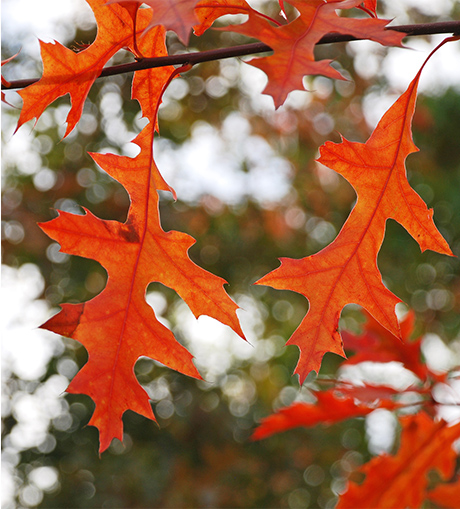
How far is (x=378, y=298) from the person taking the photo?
759 mm

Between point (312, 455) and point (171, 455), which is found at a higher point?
point (171, 455)

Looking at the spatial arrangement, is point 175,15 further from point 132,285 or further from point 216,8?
point 132,285

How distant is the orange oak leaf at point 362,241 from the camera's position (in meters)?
0.72

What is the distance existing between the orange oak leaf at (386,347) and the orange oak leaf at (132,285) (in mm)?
686

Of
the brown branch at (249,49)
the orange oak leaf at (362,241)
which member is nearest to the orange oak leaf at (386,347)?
the orange oak leaf at (362,241)

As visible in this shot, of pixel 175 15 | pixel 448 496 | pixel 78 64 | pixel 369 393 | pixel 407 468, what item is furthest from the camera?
pixel 448 496

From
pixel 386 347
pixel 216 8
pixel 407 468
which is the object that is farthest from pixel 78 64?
pixel 407 468

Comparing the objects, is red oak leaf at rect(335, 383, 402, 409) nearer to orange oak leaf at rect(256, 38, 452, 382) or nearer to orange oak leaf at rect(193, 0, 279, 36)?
orange oak leaf at rect(256, 38, 452, 382)

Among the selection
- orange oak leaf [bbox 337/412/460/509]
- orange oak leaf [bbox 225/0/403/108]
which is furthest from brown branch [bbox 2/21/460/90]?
orange oak leaf [bbox 337/412/460/509]

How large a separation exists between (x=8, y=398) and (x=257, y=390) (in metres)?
2.30

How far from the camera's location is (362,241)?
2.50ft

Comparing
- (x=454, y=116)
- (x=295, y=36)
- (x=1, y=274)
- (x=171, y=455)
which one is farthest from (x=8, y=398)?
(x=454, y=116)

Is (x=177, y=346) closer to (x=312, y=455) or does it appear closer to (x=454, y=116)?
(x=312, y=455)

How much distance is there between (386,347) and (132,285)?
901 mm
